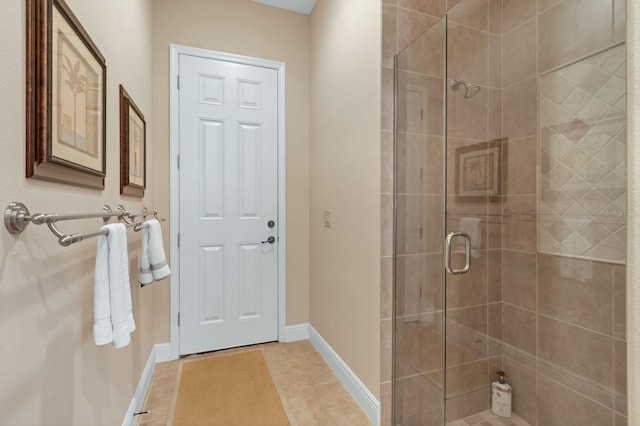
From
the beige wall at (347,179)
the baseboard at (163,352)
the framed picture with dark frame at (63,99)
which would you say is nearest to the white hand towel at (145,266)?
the framed picture with dark frame at (63,99)

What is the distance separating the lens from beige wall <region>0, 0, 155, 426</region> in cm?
69

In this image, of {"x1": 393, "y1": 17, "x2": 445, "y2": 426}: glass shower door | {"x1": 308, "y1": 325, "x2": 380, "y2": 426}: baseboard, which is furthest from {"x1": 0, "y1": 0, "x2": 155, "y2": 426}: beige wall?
{"x1": 393, "y1": 17, "x2": 445, "y2": 426}: glass shower door

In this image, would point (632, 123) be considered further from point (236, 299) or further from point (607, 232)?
point (236, 299)

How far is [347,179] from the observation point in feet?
6.80

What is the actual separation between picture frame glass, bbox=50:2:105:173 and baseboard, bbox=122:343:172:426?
129 centimetres

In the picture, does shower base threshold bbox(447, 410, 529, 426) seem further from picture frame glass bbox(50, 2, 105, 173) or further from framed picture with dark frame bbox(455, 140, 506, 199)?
picture frame glass bbox(50, 2, 105, 173)

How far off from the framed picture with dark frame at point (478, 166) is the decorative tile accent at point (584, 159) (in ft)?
0.62

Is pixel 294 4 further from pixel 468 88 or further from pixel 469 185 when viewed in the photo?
pixel 469 185

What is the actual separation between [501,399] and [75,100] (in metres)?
2.43

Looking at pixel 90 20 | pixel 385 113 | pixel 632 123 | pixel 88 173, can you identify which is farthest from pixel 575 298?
pixel 90 20

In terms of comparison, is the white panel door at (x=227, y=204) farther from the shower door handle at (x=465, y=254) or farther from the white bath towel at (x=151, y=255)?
the shower door handle at (x=465, y=254)

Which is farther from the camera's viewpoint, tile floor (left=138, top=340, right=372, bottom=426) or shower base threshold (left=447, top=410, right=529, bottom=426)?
tile floor (left=138, top=340, right=372, bottom=426)

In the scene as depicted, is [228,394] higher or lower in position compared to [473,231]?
lower

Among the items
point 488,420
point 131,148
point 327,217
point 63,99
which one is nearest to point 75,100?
point 63,99
